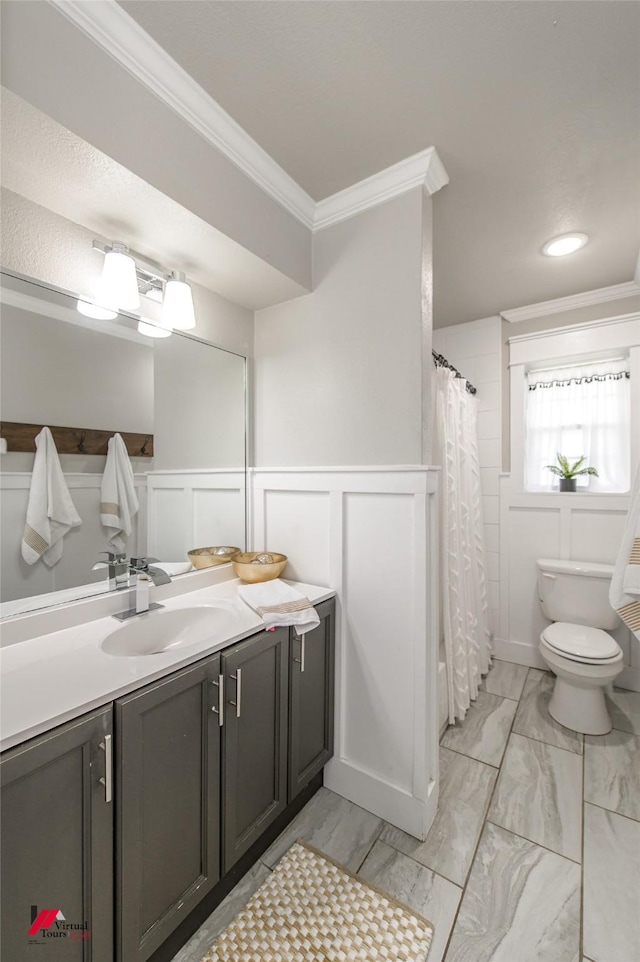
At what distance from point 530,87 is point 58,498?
195 cm

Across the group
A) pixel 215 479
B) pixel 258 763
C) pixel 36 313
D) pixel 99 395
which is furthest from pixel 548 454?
pixel 36 313

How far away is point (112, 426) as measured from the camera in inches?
54.6

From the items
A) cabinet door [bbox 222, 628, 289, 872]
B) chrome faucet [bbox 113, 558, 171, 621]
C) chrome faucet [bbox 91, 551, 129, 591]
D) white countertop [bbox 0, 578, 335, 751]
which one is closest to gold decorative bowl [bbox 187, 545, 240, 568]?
chrome faucet [bbox 113, 558, 171, 621]

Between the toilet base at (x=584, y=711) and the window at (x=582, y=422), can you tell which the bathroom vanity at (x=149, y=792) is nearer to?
the toilet base at (x=584, y=711)

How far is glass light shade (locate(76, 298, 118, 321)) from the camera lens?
127 centimetres

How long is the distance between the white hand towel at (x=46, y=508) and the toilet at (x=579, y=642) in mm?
A: 2370

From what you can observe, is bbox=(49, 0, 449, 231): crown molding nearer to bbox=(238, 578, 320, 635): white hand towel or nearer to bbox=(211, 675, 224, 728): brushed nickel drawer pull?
bbox=(238, 578, 320, 635): white hand towel

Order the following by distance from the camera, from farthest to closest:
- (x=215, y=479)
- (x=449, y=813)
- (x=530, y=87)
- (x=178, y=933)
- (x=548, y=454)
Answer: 1. (x=548, y=454)
2. (x=215, y=479)
3. (x=449, y=813)
4. (x=530, y=87)
5. (x=178, y=933)

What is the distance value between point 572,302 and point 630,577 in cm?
205

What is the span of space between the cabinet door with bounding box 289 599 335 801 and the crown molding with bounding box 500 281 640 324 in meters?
2.41

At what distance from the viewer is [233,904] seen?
1200 mm

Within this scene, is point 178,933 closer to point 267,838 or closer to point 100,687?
point 267,838

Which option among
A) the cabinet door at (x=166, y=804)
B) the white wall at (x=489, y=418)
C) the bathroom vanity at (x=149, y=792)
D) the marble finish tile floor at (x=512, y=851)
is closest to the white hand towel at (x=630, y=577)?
the marble finish tile floor at (x=512, y=851)

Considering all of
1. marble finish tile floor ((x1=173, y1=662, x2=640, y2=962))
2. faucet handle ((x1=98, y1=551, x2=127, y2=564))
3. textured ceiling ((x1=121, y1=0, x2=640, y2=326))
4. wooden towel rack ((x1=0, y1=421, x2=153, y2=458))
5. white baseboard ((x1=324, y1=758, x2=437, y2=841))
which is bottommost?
marble finish tile floor ((x1=173, y1=662, x2=640, y2=962))
